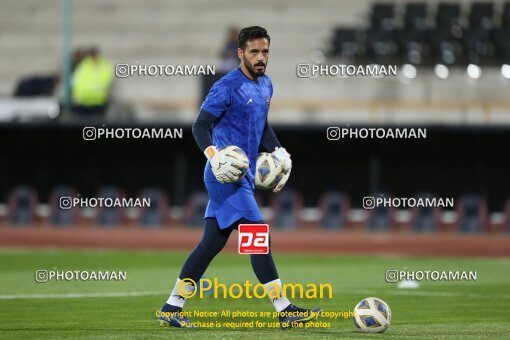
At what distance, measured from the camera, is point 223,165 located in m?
8.49

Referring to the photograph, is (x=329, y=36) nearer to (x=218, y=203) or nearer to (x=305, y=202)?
(x=305, y=202)

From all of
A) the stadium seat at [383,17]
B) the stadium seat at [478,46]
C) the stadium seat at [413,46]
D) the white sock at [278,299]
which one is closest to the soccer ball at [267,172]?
the white sock at [278,299]

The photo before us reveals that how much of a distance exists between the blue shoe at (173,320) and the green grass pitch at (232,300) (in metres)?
0.07

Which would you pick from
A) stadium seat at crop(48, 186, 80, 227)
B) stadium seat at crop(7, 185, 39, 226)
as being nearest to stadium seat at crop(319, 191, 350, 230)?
stadium seat at crop(48, 186, 80, 227)

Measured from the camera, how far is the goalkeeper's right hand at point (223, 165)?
849cm

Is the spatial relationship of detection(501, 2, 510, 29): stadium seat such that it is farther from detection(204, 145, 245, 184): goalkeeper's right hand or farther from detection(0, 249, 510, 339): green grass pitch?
detection(204, 145, 245, 184): goalkeeper's right hand

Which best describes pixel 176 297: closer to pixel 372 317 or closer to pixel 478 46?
pixel 372 317

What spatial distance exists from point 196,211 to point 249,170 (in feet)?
46.0

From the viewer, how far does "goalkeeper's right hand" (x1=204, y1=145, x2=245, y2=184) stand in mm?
8492

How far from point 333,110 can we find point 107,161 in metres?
5.48

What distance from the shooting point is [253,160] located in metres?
8.96

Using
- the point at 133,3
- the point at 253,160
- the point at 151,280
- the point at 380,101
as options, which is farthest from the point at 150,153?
the point at 253,160

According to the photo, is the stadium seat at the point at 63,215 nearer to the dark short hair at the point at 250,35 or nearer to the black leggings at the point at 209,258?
the black leggings at the point at 209,258

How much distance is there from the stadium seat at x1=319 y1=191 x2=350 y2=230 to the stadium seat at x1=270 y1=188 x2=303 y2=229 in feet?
1.59
